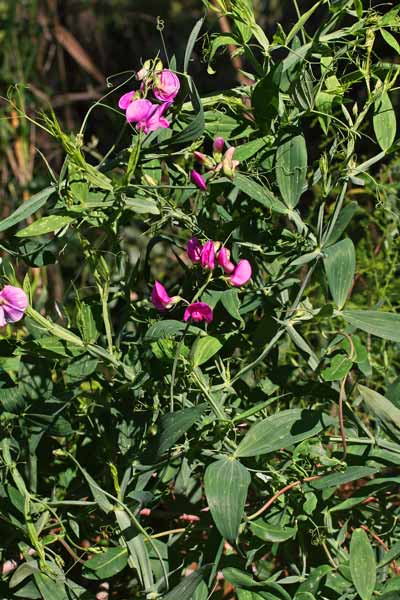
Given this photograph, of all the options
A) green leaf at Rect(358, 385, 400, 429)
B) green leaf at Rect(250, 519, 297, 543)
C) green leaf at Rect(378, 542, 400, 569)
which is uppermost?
green leaf at Rect(358, 385, 400, 429)

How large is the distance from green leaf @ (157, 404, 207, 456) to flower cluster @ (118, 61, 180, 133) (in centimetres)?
26

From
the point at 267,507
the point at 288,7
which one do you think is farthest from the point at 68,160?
the point at 288,7

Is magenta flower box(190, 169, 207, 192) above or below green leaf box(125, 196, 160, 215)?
above

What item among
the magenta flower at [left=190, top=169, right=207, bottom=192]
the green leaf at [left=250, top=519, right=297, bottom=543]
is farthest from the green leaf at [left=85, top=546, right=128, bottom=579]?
the magenta flower at [left=190, top=169, right=207, bottom=192]

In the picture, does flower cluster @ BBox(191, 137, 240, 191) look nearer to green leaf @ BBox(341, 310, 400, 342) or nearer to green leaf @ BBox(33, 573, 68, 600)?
green leaf @ BBox(341, 310, 400, 342)

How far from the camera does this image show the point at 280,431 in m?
0.76

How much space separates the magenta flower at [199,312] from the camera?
775mm

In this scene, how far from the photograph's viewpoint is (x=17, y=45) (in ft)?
7.61

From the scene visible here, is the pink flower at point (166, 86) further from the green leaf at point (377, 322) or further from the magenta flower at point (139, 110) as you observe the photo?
the green leaf at point (377, 322)

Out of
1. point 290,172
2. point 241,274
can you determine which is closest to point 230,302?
point 241,274

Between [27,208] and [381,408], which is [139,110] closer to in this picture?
[27,208]

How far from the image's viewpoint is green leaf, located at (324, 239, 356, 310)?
2.53ft

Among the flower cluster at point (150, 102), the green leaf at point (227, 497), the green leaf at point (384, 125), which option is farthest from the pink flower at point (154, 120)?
the green leaf at point (227, 497)

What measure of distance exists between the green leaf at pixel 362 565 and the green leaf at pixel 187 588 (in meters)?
0.14
